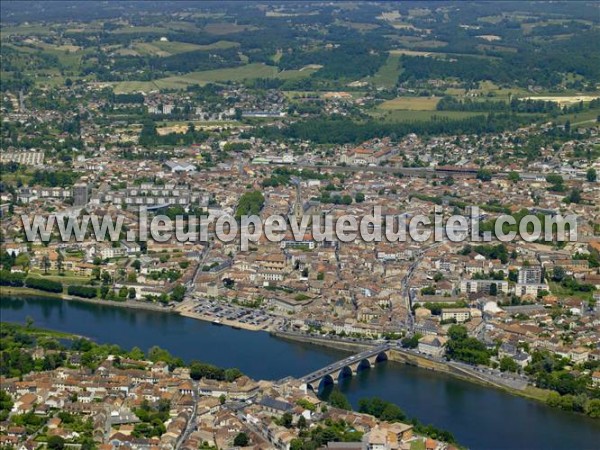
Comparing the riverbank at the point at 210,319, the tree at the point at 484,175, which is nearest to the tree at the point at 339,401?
the riverbank at the point at 210,319

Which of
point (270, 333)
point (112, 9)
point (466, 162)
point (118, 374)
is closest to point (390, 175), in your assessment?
point (466, 162)

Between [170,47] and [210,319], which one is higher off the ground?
[170,47]

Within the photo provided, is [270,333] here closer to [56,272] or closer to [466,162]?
[56,272]

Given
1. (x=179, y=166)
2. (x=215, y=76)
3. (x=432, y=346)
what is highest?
(x=215, y=76)

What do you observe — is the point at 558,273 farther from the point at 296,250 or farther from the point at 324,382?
the point at 324,382

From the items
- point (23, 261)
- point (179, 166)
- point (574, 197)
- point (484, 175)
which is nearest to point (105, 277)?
point (23, 261)

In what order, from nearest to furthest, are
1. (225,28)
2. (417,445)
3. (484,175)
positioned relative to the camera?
Answer: 1. (417,445)
2. (484,175)
3. (225,28)
